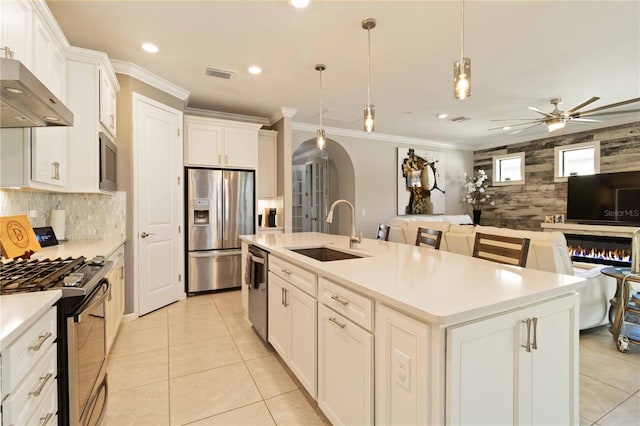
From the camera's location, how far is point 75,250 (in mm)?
2354

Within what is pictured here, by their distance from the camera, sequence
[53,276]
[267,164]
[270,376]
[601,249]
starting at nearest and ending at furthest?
[53,276], [270,376], [267,164], [601,249]

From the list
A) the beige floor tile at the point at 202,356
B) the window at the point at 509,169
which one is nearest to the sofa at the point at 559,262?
the beige floor tile at the point at 202,356

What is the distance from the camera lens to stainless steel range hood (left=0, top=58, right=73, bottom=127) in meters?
Result: 1.20

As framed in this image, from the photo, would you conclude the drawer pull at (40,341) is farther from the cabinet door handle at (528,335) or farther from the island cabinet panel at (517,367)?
the cabinet door handle at (528,335)

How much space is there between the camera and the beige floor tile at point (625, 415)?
5.68 feet

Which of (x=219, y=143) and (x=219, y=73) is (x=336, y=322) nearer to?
(x=219, y=73)

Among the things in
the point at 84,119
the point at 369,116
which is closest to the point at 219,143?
the point at 84,119

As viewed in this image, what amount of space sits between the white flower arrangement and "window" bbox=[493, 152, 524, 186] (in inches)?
10.9

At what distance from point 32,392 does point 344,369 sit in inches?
47.8

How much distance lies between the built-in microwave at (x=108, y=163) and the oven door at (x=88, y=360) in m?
1.38

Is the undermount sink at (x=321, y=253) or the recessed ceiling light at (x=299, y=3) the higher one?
the recessed ceiling light at (x=299, y=3)

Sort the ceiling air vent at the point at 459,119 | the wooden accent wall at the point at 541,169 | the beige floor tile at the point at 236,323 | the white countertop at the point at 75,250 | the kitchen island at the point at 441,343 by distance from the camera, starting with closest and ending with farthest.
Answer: the kitchen island at the point at 441,343, the white countertop at the point at 75,250, the beige floor tile at the point at 236,323, the wooden accent wall at the point at 541,169, the ceiling air vent at the point at 459,119

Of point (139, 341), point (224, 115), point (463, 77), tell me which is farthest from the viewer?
point (224, 115)

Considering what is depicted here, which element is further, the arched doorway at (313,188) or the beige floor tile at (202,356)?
the arched doorway at (313,188)
